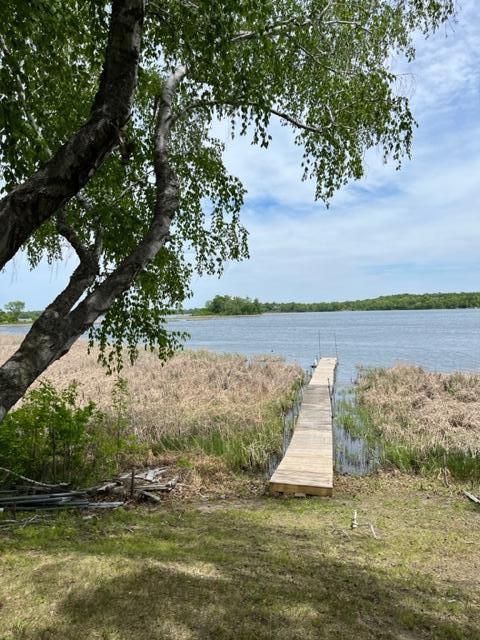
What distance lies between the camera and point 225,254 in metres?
8.07

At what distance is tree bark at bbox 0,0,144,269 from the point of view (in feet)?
8.70

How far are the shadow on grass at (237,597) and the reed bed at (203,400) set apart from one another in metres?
4.88

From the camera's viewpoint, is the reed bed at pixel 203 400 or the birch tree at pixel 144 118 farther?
the reed bed at pixel 203 400

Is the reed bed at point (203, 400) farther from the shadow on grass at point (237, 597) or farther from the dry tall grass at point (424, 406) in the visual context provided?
the shadow on grass at point (237, 597)

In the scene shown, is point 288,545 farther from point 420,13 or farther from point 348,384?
point 348,384

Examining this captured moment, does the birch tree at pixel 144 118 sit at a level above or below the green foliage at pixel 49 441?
above

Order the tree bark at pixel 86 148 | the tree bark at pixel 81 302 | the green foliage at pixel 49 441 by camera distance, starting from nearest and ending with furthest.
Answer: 1. the tree bark at pixel 86 148
2. the tree bark at pixel 81 302
3. the green foliage at pixel 49 441

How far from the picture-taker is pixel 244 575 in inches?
190

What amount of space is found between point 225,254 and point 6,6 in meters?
4.77

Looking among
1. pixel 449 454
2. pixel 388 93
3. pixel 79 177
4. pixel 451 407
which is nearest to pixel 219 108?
pixel 388 93

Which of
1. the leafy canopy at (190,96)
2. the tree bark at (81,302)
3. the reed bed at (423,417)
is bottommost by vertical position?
the reed bed at (423,417)

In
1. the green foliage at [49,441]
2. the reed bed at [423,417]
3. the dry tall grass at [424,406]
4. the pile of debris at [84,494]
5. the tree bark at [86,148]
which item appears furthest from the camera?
the dry tall grass at [424,406]

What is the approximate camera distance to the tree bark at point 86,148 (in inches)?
104

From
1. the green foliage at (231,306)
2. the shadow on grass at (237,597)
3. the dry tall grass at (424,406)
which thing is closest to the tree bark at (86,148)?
the shadow on grass at (237,597)
